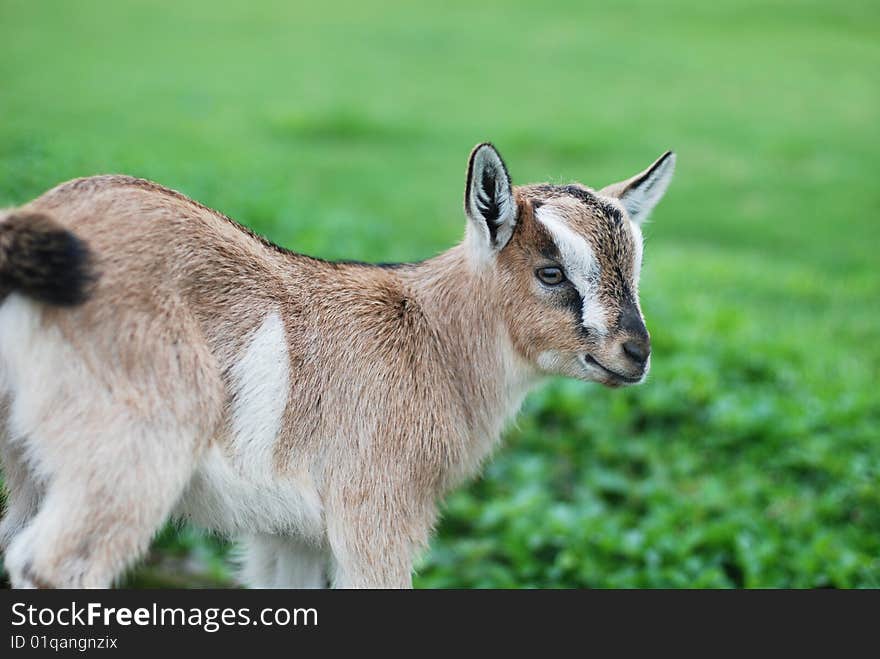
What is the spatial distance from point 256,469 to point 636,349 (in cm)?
142

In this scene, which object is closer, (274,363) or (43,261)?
(43,261)

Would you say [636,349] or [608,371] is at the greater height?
[636,349]

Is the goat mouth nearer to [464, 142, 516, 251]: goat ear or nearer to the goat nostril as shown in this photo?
the goat nostril

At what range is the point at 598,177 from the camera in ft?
39.2

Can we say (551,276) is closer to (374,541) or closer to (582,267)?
(582,267)

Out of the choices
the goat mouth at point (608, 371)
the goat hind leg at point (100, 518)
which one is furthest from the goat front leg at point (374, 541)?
the goat mouth at point (608, 371)

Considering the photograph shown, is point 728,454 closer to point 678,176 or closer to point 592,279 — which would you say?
point 592,279

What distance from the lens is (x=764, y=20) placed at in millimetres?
15680

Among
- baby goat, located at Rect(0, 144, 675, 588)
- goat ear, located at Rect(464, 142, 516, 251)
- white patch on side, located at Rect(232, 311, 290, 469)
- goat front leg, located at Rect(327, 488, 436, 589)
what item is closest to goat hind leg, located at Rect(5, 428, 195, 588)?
baby goat, located at Rect(0, 144, 675, 588)

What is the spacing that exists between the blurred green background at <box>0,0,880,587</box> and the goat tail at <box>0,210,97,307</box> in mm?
2157

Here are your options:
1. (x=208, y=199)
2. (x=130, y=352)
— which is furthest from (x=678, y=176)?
(x=130, y=352)

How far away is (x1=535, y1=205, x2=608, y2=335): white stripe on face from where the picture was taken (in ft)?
12.4

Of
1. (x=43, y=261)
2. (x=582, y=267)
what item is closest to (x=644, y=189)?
(x=582, y=267)

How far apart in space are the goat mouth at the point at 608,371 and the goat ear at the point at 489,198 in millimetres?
536
